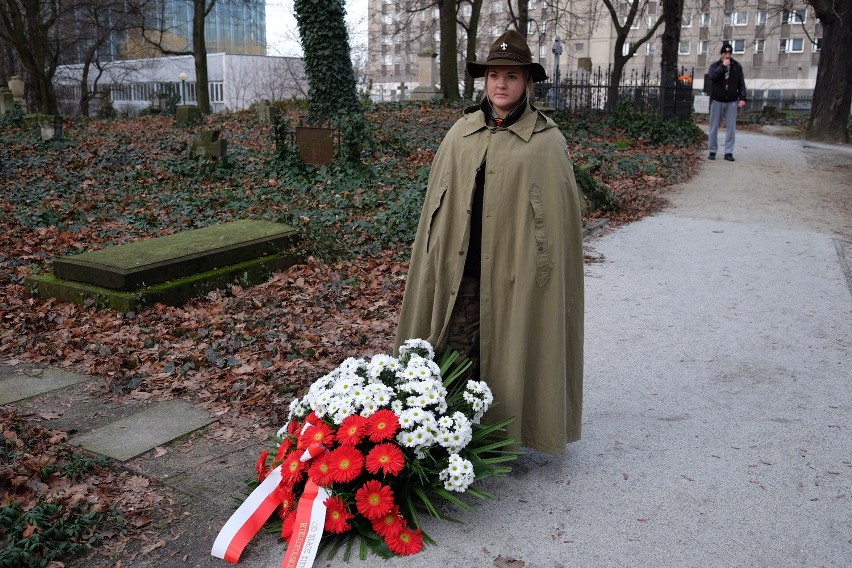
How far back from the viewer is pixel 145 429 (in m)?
4.42

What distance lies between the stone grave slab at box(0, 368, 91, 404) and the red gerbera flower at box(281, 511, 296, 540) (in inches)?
97.7

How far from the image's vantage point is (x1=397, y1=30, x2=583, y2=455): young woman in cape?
3537 mm

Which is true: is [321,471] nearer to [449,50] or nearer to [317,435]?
[317,435]

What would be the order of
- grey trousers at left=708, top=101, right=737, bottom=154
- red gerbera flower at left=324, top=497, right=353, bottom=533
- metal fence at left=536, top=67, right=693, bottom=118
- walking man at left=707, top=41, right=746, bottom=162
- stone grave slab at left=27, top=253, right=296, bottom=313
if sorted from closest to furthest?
red gerbera flower at left=324, top=497, right=353, bottom=533, stone grave slab at left=27, top=253, right=296, bottom=313, walking man at left=707, top=41, right=746, bottom=162, grey trousers at left=708, top=101, right=737, bottom=154, metal fence at left=536, top=67, right=693, bottom=118

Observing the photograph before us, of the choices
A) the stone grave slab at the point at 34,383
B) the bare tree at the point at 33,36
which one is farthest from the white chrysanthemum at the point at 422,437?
the bare tree at the point at 33,36

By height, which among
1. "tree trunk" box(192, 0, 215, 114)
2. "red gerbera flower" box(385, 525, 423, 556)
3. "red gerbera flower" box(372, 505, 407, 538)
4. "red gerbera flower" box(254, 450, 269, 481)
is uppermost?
"tree trunk" box(192, 0, 215, 114)

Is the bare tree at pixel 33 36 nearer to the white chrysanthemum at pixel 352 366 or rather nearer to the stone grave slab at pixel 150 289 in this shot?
the stone grave slab at pixel 150 289

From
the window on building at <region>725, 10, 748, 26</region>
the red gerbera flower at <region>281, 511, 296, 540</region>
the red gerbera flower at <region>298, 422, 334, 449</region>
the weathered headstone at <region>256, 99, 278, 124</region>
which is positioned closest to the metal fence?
the weathered headstone at <region>256, 99, 278, 124</region>

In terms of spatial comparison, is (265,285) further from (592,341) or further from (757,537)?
(757,537)

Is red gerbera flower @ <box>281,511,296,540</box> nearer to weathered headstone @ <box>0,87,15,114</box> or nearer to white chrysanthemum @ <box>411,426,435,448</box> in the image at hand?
white chrysanthemum @ <box>411,426,435,448</box>

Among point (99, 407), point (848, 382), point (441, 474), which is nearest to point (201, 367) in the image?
point (99, 407)

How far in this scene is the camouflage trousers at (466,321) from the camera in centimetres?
375

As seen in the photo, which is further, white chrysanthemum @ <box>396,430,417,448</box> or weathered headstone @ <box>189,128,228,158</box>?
weathered headstone @ <box>189,128,228,158</box>

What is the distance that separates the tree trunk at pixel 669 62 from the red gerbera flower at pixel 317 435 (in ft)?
56.0
